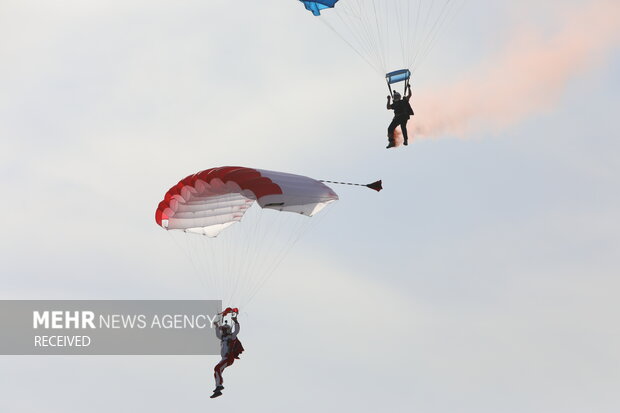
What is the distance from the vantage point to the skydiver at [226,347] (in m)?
38.3

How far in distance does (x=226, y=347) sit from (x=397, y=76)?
7.63m

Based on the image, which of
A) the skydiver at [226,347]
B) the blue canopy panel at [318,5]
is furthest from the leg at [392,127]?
the skydiver at [226,347]

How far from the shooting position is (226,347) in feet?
126

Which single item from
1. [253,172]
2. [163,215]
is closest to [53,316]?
[163,215]

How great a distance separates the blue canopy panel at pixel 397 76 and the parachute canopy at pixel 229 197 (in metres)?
3.06

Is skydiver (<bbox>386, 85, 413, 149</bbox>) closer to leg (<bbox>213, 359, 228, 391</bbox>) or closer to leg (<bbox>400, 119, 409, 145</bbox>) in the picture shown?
leg (<bbox>400, 119, 409, 145</bbox>)

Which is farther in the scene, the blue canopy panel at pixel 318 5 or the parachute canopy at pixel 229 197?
the blue canopy panel at pixel 318 5

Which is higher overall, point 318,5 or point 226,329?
point 318,5

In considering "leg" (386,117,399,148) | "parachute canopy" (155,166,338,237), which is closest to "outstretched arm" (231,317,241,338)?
"parachute canopy" (155,166,338,237)

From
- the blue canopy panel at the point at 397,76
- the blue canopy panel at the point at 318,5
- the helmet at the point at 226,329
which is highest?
the blue canopy panel at the point at 318,5

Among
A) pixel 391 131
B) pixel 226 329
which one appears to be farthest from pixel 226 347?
pixel 391 131

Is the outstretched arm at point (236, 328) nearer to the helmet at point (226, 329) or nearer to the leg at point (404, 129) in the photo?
the helmet at point (226, 329)

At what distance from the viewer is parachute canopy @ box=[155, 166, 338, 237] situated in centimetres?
3766

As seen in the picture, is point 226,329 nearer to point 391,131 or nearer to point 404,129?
point 391,131
